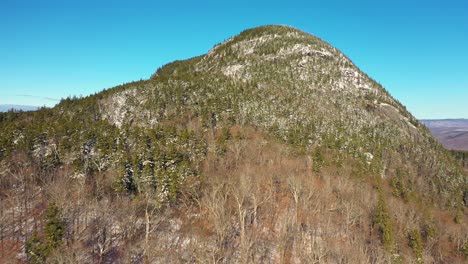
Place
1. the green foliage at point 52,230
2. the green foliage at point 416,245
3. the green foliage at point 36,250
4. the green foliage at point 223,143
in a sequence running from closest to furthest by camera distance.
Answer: the green foliage at point 36,250 < the green foliage at point 52,230 < the green foliage at point 416,245 < the green foliage at point 223,143

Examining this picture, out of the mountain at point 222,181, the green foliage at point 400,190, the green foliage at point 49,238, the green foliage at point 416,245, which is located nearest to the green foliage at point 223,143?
the mountain at point 222,181

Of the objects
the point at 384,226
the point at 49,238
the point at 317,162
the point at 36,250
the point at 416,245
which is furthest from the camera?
the point at 317,162

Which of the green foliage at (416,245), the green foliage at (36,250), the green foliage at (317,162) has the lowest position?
the green foliage at (416,245)

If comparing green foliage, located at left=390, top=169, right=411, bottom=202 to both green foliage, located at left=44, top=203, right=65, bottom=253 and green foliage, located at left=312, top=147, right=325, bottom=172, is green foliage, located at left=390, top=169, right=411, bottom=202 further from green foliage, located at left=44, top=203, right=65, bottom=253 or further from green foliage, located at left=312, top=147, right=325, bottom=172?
green foliage, located at left=44, top=203, right=65, bottom=253

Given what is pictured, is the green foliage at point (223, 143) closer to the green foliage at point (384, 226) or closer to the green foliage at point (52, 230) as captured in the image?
the green foliage at point (384, 226)

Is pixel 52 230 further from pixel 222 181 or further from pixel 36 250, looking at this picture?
pixel 222 181

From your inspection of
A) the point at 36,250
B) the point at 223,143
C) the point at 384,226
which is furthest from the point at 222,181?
the point at 384,226

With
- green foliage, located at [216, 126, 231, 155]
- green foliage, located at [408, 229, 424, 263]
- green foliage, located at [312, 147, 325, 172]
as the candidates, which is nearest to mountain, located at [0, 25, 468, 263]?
green foliage, located at [408, 229, 424, 263]
